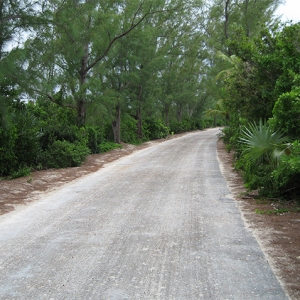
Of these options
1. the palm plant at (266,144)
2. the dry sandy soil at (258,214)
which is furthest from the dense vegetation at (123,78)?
the dry sandy soil at (258,214)

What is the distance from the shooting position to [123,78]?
2230 centimetres

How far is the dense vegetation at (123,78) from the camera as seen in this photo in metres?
8.44

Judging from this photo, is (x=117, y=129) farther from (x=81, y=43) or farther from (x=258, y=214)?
(x=258, y=214)

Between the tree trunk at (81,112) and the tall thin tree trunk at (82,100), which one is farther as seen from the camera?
the tree trunk at (81,112)

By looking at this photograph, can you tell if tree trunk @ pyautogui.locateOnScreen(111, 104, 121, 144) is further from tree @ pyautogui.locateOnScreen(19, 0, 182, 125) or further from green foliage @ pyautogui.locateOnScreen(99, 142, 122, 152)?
tree @ pyautogui.locateOnScreen(19, 0, 182, 125)

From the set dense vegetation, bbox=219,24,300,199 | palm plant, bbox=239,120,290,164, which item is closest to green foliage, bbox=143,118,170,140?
dense vegetation, bbox=219,24,300,199

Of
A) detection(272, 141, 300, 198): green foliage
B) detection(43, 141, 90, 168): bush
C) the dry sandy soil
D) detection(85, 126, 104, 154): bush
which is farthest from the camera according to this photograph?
detection(85, 126, 104, 154): bush

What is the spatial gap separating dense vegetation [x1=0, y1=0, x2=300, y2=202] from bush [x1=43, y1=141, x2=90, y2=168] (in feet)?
0.13

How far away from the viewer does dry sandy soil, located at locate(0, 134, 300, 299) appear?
14.3 ft

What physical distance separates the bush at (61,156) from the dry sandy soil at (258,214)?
467 mm

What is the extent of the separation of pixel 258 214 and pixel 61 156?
8890mm

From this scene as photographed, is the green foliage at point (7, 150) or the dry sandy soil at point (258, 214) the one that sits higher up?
the green foliage at point (7, 150)

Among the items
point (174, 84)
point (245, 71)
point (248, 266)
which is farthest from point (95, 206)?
point (174, 84)

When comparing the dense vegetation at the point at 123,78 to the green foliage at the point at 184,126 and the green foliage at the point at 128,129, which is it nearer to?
the green foliage at the point at 128,129
